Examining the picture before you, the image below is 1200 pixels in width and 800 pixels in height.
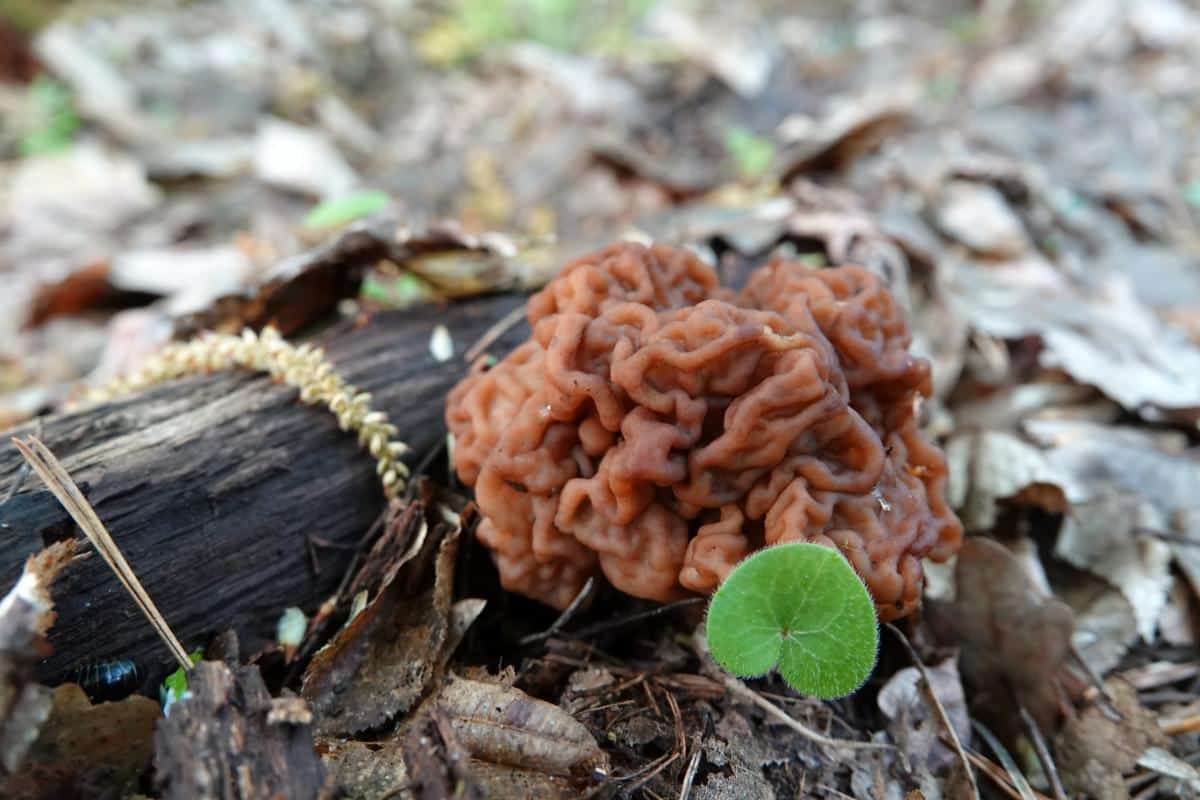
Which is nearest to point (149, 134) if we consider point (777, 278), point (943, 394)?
point (777, 278)

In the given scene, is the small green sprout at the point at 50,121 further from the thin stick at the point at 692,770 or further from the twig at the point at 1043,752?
the twig at the point at 1043,752

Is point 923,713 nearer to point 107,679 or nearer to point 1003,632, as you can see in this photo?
point 1003,632

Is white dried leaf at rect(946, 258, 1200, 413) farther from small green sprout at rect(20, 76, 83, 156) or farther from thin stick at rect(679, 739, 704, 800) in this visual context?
small green sprout at rect(20, 76, 83, 156)

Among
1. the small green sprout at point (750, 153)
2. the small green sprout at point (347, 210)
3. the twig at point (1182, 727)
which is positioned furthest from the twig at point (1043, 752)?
the small green sprout at point (750, 153)

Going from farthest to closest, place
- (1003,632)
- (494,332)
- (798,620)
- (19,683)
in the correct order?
(494,332), (1003,632), (798,620), (19,683)

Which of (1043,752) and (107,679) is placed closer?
(107,679)

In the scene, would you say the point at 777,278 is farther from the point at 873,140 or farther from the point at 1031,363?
the point at 873,140

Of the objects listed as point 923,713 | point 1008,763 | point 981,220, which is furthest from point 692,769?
point 981,220
